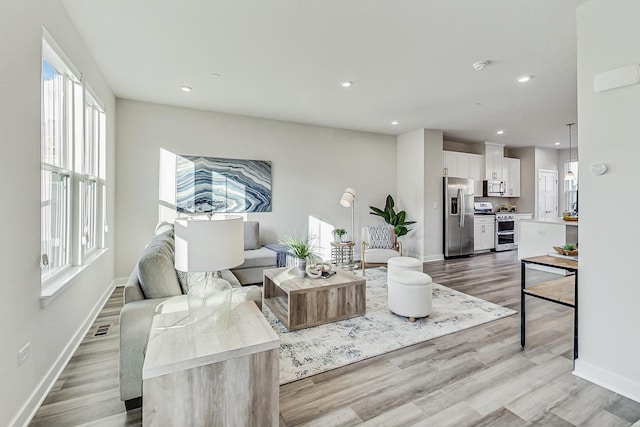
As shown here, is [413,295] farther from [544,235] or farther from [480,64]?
[544,235]

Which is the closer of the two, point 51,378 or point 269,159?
point 51,378

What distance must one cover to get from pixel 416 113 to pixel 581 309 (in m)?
3.78

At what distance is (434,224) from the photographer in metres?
6.30

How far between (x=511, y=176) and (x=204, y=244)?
8760 millimetres

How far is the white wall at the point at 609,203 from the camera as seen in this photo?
189 centimetres

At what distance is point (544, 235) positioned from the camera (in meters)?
5.16

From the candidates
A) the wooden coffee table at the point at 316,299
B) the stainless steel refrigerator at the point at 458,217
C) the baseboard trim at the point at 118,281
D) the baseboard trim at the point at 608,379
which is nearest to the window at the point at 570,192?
the stainless steel refrigerator at the point at 458,217

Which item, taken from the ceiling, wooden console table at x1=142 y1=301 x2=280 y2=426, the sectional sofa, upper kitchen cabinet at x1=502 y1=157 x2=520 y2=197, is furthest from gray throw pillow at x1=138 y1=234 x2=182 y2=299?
upper kitchen cabinet at x1=502 y1=157 x2=520 y2=197

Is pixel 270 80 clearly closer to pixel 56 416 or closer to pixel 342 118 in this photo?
pixel 342 118

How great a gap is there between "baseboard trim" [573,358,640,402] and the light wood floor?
0.05 m

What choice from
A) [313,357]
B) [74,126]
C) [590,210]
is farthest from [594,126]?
[74,126]

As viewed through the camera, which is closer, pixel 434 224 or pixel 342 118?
pixel 342 118

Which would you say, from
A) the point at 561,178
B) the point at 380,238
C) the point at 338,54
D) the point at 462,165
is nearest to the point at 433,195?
the point at 462,165

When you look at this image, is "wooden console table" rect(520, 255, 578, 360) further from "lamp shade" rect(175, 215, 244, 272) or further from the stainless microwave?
the stainless microwave
